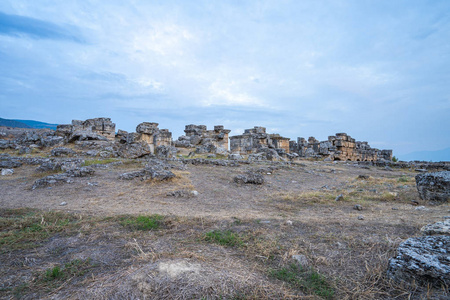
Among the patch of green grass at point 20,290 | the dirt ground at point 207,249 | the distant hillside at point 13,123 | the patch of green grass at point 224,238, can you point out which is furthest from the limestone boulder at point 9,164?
the distant hillside at point 13,123

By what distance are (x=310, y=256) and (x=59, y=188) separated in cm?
772

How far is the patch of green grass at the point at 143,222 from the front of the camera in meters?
3.99

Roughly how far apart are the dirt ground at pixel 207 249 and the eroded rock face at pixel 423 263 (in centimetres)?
11

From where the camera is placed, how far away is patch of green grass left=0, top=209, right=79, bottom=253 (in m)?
3.30

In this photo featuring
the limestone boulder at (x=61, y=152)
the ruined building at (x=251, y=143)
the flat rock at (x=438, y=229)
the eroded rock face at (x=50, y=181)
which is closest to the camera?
the flat rock at (x=438, y=229)

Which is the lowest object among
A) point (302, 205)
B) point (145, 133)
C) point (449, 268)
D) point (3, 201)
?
point (3, 201)

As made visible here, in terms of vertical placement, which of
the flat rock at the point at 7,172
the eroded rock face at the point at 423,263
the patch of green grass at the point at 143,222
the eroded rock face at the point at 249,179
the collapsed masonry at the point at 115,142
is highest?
the collapsed masonry at the point at 115,142

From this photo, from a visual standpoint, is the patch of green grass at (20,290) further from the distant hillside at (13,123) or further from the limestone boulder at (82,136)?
the distant hillside at (13,123)

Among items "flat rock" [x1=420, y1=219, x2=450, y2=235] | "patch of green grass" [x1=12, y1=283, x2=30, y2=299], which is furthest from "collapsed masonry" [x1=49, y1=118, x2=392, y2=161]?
"flat rock" [x1=420, y1=219, x2=450, y2=235]

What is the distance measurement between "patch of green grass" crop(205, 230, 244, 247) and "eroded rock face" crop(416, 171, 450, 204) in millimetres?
6148

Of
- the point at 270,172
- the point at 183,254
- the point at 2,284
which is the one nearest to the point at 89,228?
the point at 2,284

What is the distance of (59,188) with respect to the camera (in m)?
7.40

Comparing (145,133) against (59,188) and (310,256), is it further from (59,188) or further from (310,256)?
(310,256)

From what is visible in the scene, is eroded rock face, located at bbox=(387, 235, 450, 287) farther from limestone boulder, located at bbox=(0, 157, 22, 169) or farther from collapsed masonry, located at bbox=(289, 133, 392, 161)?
collapsed masonry, located at bbox=(289, 133, 392, 161)
